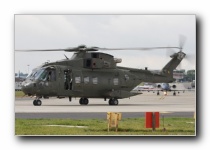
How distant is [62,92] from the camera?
785 inches

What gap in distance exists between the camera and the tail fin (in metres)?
15.3

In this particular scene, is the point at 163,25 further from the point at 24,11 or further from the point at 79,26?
the point at 24,11

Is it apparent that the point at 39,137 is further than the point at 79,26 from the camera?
No

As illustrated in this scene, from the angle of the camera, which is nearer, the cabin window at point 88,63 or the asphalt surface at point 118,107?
the asphalt surface at point 118,107

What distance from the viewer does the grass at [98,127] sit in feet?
46.6

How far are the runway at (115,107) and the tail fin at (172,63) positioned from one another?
69 centimetres

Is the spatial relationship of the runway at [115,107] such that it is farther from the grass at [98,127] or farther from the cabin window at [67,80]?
the cabin window at [67,80]

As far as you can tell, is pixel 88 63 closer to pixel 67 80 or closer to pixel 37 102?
pixel 67 80

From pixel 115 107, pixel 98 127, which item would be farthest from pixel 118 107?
pixel 98 127

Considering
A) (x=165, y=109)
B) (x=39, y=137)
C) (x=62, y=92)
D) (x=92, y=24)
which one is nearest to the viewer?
(x=39, y=137)

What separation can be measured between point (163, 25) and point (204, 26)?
102 centimetres

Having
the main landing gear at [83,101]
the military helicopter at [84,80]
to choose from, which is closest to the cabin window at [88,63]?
the military helicopter at [84,80]

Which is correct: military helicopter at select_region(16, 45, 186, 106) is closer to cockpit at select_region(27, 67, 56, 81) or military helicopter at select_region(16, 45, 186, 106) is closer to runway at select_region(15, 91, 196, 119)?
cockpit at select_region(27, 67, 56, 81)
